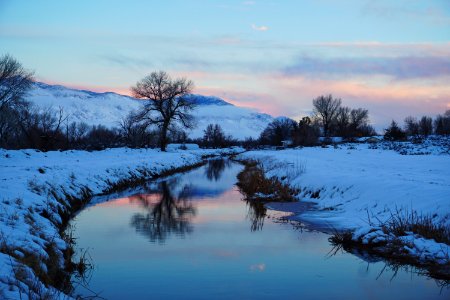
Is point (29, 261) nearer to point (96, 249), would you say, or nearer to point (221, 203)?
point (96, 249)

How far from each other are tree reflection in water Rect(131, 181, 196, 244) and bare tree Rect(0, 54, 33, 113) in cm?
3405

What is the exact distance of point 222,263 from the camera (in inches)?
314

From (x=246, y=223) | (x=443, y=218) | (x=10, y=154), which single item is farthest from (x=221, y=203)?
(x=10, y=154)

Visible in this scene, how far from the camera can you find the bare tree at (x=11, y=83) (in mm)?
44156

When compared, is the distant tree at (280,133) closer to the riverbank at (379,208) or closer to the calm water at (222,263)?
the riverbank at (379,208)

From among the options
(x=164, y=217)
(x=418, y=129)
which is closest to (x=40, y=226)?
(x=164, y=217)

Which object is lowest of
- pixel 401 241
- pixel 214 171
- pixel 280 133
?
pixel 214 171

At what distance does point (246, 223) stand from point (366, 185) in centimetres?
420

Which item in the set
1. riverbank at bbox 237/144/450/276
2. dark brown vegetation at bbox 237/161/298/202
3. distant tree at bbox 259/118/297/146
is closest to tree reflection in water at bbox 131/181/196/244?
dark brown vegetation at bbox 237/161/298/202

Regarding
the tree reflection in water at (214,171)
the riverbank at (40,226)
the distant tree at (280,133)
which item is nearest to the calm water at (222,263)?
the riverbank at (40,226)

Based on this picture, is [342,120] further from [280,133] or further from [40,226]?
[40,226]

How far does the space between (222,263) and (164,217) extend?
5.28 metres

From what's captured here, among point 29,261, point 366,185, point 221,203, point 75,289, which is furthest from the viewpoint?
point 221,203

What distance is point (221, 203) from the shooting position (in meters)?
Result: 16.1
